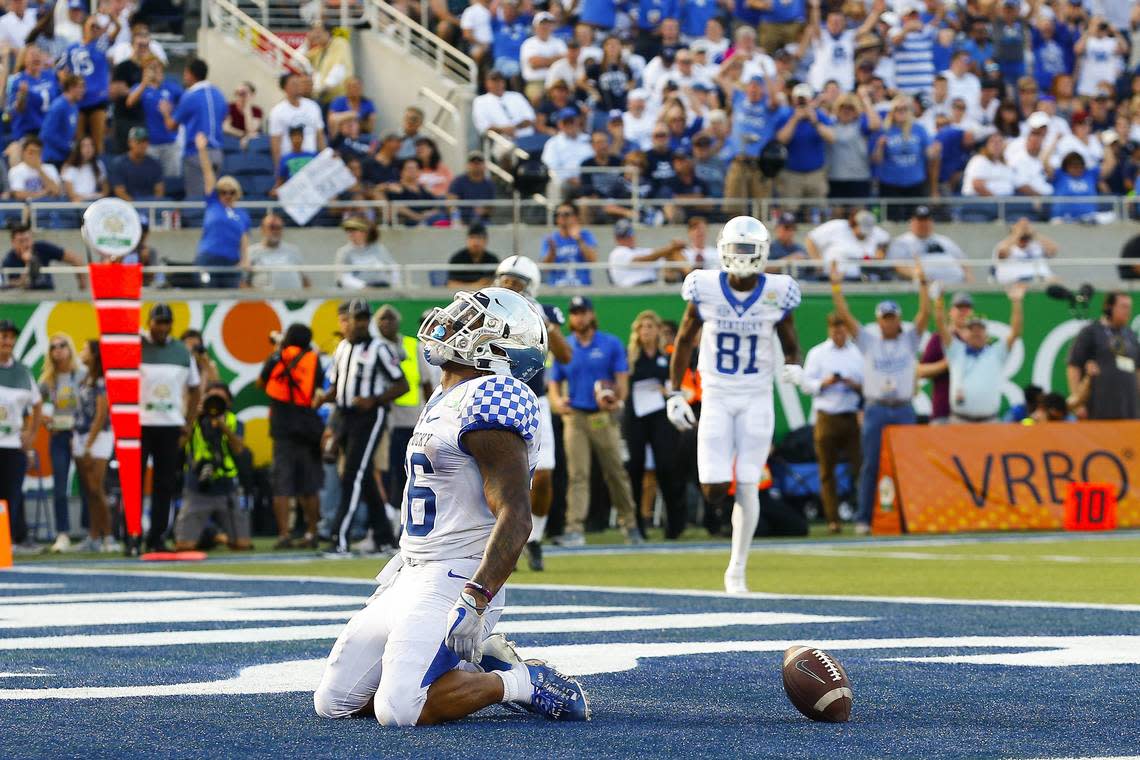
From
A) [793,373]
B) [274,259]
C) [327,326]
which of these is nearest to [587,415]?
[327,326]

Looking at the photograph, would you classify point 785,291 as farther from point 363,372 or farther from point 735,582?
point 363,372

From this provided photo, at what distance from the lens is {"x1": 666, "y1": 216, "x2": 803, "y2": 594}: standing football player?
447 inches

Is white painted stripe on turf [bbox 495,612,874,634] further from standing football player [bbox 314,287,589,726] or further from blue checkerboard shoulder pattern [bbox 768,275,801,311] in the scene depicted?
standing football player [bbox 314,287,589,726]

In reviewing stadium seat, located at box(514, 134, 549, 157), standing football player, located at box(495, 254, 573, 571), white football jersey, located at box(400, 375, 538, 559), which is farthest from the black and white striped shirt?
white football jersey, located at box(400, 375, 538, 559)

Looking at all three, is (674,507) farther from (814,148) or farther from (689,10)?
(689,10)

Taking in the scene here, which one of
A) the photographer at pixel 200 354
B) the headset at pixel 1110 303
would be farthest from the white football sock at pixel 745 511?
the headset at pixel 1110 303

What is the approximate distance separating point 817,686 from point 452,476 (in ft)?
4.07

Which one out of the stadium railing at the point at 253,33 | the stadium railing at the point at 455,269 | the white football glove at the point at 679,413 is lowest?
the white football glove at the point at 679,413

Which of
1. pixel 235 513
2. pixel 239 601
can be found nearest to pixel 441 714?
pixel 239 601

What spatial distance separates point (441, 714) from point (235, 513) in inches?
410

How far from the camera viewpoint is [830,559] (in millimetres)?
13977

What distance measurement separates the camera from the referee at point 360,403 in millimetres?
14562

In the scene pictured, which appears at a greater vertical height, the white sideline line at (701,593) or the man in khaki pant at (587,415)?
the man in khaki pant at (587,415)

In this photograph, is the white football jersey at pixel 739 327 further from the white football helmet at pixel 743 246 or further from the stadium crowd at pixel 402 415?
the stadium crowd at pixel 402 415
